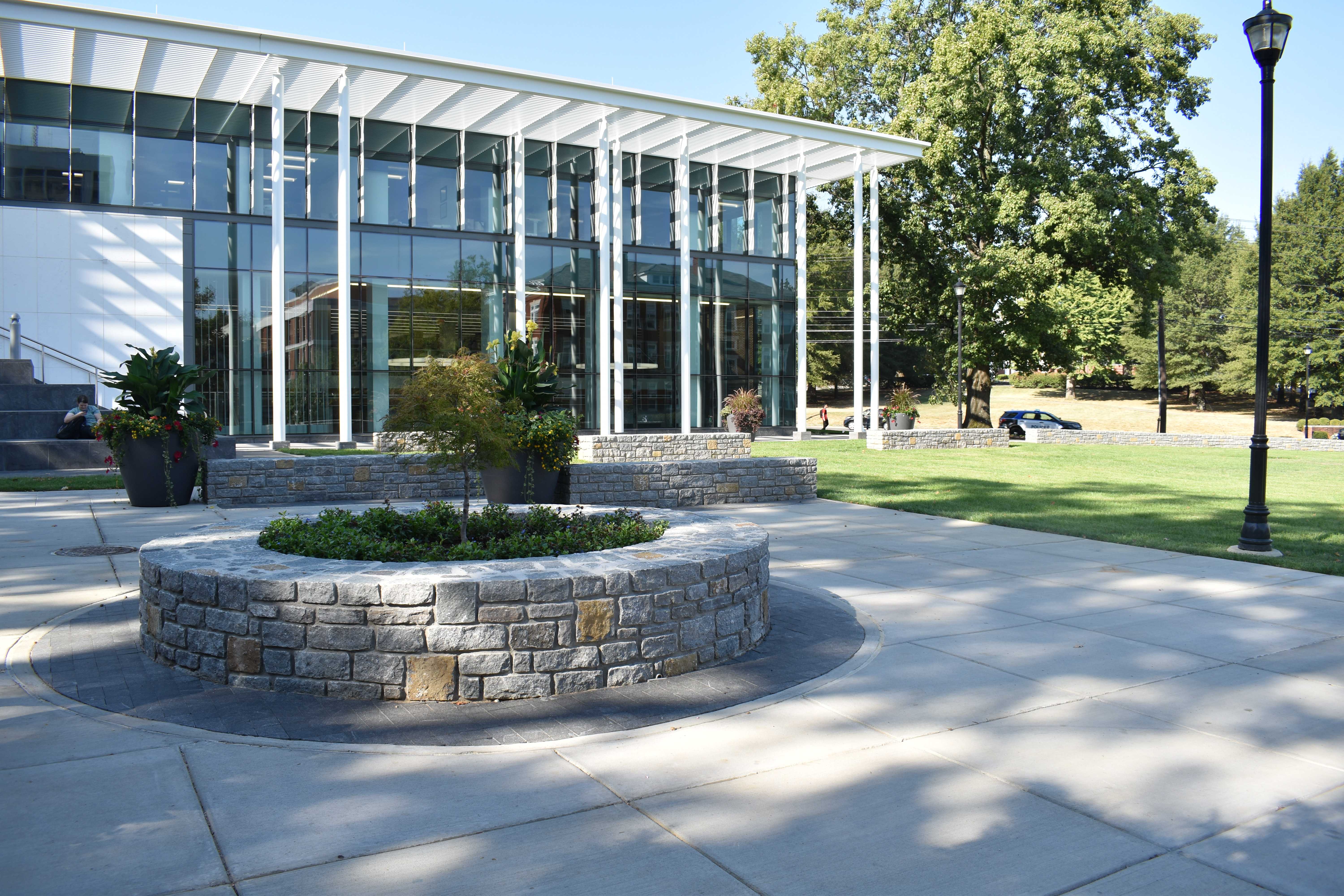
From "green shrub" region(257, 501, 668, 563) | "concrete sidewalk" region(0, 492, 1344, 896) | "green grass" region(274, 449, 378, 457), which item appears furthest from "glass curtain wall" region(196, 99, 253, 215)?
"concrete sidewalk" region(0, 492, 1344, 896)

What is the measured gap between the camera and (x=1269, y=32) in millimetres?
9891

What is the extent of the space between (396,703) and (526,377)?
7.96m

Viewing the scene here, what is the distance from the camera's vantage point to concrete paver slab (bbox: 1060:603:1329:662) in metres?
6.30

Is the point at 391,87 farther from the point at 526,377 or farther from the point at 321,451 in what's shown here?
the point at 526,377

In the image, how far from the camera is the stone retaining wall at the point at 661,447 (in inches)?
847

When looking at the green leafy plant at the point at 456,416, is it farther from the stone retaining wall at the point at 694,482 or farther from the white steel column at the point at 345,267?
the white steel column at the point at 345,267

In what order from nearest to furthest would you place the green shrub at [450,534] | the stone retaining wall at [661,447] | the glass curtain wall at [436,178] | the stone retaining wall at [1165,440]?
the green shrub at [450,534]
the stone retaining wall at [661,447]
the glass curtain wall at [436,178]
the stone retaining wall at [1165,440]

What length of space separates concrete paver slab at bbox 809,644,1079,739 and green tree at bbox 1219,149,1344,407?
63093mm

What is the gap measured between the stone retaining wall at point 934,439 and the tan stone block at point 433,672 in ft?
79.9

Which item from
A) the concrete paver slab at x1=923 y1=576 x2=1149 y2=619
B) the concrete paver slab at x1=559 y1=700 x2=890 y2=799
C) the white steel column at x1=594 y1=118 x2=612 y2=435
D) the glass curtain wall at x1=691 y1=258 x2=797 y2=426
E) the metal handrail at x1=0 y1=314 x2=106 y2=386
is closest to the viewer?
the concrete paver slab at x1=559 y1=700 x2=890 y2=799

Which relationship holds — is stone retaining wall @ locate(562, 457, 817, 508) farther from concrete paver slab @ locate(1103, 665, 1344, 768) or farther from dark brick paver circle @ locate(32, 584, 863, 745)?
concrete paver slab @ locate(1103, 665, 1344, 768)

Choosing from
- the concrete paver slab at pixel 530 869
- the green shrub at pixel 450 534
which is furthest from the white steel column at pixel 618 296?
the concrete paver slab at pixel 530 869

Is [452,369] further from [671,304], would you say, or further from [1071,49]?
[1071,49]

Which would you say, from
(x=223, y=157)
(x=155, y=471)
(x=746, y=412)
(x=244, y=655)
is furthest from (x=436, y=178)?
(x=244, y=655)
